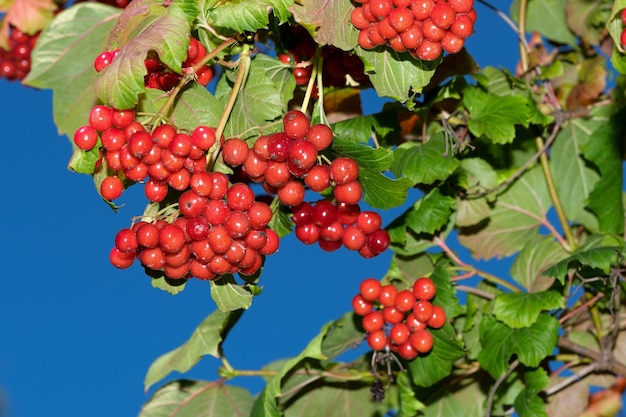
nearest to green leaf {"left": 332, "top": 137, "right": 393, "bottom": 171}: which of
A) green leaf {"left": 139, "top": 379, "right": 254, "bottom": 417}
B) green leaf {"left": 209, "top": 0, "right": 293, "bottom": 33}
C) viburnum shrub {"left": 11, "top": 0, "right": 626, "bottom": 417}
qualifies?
viburnum shrub {"left": 11, "top": 0, "right": 626, "bottom": 417}

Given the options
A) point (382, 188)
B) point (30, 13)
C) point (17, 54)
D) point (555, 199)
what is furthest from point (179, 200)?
point (17, 54)

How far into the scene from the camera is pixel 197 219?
3.06ft

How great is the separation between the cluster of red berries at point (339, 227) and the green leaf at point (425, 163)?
91mm

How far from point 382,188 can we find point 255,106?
0.62ft

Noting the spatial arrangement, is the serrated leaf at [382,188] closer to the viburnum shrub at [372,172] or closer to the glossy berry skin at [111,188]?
the viburnum shrub at [372,172]

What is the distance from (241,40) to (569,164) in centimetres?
75

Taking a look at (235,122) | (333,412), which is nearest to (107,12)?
(235,122)

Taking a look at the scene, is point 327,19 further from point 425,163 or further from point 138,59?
point 425,163

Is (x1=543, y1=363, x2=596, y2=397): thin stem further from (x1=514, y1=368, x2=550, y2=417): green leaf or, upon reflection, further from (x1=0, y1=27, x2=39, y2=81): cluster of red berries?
(x1=0, y1=27, x2=39, y2=81): cluster of red berries

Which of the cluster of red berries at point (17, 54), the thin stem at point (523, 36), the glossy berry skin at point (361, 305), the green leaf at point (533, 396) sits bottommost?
the green leaf at point (533, 396)

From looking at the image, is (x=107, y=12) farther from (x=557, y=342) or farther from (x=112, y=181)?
(x=557, y=342)

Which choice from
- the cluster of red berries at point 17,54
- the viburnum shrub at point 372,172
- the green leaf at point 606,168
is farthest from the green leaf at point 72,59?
the green leaf at point 606,168

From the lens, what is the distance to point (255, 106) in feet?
3.47

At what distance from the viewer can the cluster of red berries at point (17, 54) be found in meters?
1.80
